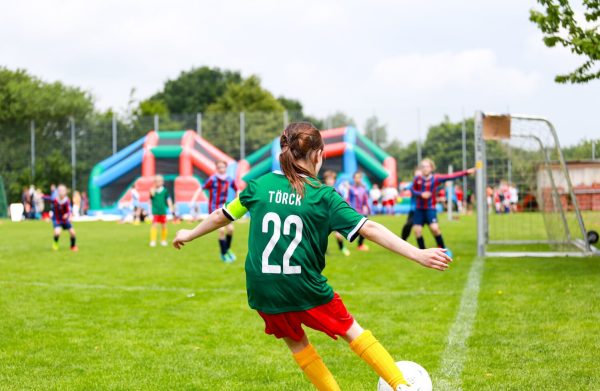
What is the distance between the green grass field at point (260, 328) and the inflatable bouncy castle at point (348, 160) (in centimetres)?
2446

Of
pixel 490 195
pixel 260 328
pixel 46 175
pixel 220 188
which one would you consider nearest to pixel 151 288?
pixel 260 328

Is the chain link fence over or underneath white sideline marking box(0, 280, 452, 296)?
over

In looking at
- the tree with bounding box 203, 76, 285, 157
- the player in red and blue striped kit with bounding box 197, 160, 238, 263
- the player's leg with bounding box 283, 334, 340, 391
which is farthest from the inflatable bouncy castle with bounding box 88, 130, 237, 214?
the player's leg with bounding box 283, 334, 340, 391

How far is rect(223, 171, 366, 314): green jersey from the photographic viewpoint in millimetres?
3793

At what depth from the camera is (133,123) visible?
4362cm

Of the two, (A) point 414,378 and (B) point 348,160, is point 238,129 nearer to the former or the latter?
(B) point 348,160

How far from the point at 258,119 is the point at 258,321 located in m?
36.2

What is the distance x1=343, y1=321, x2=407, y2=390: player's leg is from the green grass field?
124 cm

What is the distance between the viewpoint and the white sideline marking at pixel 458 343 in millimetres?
5074

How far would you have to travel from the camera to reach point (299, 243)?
3809 millimetres

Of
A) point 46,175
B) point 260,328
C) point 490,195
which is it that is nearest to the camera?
point 260,328

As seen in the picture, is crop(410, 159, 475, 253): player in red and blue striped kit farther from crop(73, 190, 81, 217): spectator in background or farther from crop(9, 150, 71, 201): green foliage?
crop(9, 150, 71, 201): green foliage

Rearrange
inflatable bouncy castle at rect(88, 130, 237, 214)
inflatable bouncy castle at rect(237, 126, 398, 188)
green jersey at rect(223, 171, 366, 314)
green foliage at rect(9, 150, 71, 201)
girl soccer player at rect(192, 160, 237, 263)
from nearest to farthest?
1. green jersey at rect(223, 171, 366, 314)
2. girl soccer player at rect(192, 160, 237, 263)
3. inflatable bouncy castle at rect(88, 130, 237, 214)
4. inflatable bouncy castle at rect(237, 126, 398, 188)
5. green foliage at rect(9, 150, 71, 201)

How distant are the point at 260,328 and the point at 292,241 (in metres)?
3.61
